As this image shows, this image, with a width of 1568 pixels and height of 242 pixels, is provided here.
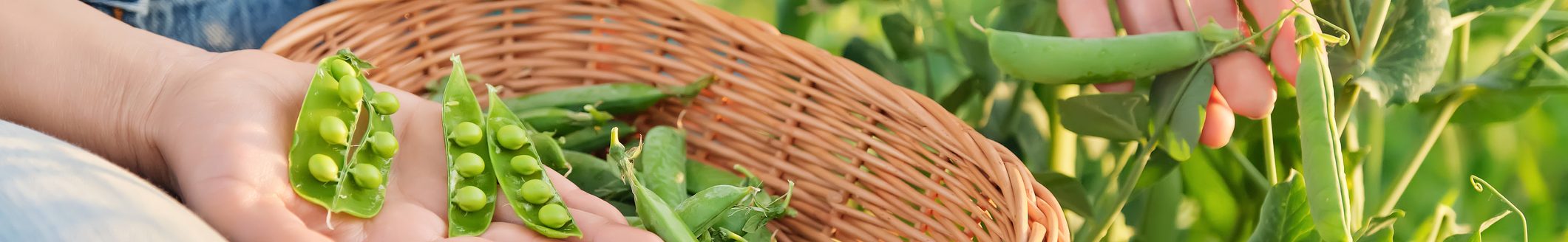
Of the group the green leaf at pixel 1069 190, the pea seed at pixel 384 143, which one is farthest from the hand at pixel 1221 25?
the pea seed at pixel 384 143

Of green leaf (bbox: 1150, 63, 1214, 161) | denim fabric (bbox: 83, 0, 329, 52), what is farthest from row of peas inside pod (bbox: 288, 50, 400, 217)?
green leaf (bbox: 1150, 63, 1214, 161)

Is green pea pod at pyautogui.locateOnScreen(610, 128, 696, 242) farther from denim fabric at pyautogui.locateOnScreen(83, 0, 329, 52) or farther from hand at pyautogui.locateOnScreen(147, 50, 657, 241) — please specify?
denim fabric at pyautogui.locateOnScreen(83, 0, 329, 52)

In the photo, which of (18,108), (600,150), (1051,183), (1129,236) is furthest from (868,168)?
(18,108)

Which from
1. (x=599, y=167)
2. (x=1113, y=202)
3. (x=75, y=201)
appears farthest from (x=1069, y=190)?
(x=75, y=201)

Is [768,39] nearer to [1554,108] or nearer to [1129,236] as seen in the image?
[1129,236]

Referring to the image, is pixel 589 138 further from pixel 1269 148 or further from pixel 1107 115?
pixel 1269 148
